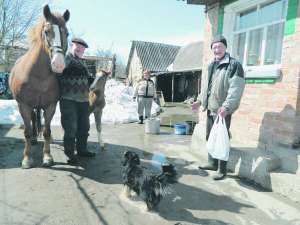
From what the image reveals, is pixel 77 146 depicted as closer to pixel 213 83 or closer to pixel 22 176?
pixel 22 176

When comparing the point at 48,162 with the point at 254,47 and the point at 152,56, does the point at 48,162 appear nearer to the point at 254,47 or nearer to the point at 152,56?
the point at 254,47

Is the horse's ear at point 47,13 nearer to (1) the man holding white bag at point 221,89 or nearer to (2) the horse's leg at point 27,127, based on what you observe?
(2) the horse's leg at point 27,127

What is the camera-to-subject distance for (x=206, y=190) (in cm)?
405

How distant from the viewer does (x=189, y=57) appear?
28.4m

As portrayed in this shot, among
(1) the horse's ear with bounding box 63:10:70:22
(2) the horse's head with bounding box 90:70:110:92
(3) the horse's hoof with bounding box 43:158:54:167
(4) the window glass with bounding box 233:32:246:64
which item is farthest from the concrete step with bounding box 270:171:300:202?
(1) the horse's ear with bounding box 63:10:70:22

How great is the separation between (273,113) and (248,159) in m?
0.94

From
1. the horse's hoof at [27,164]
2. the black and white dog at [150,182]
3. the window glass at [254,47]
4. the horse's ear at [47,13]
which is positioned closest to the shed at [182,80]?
the window glass at [254,47]

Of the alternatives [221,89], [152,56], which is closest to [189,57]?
[152,56]

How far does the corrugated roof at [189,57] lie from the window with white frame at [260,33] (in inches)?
755

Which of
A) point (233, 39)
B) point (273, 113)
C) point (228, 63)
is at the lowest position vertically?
point (273, 113)

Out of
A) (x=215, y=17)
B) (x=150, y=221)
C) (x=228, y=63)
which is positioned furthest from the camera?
(x=215, y=17)

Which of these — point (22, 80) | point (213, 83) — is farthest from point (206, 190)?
point (22, 80)

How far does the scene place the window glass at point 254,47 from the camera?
5590mm

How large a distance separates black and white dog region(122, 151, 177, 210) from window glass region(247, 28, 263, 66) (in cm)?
343
